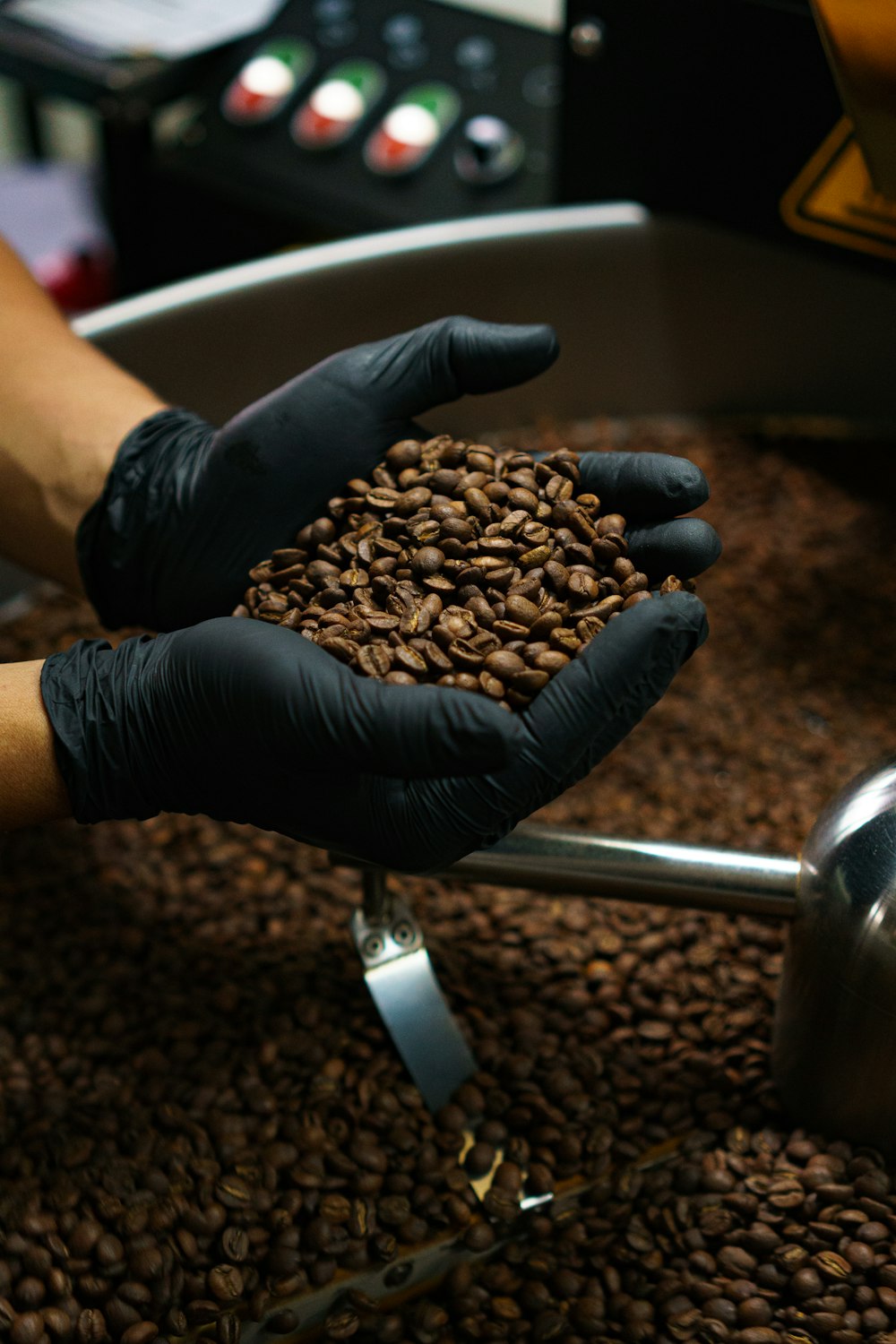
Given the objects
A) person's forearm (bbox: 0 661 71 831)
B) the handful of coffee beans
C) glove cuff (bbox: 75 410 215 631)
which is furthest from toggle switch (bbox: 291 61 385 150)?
person's forearm (bbox: 0 661 71 831)

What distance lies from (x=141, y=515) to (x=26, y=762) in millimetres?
393

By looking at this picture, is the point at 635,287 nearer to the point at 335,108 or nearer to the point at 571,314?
the point at 571,314

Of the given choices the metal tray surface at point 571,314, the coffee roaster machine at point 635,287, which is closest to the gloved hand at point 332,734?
the coffee roaster machine at point 635,287

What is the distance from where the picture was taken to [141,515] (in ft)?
4.72

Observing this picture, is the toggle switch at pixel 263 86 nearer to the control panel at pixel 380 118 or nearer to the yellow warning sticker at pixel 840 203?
the control panel at pixel 380 118

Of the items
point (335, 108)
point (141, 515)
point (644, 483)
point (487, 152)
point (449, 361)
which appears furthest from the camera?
point (335, 108)


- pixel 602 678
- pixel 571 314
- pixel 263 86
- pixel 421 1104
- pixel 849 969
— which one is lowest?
pixel 421 1104

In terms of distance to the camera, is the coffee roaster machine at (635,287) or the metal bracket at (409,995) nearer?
the metal bracket at (409,995)

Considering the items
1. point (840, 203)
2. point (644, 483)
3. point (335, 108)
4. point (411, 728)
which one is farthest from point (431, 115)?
point (411, 728)

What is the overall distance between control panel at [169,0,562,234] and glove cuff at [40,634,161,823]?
1.21m

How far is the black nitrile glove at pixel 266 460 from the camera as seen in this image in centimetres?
133

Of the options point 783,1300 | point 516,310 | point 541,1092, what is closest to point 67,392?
point 516,310

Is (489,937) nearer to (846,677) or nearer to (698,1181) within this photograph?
(698,1181)

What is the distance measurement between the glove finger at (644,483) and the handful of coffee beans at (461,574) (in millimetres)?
23
